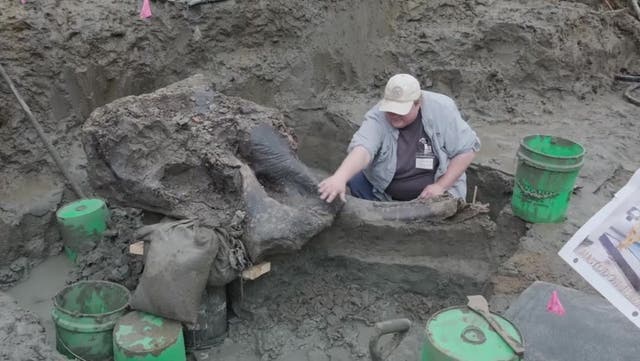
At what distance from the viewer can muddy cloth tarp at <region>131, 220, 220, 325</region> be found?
3.18m

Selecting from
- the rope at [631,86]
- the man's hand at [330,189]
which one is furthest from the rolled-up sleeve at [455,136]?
the rope at [631,86]

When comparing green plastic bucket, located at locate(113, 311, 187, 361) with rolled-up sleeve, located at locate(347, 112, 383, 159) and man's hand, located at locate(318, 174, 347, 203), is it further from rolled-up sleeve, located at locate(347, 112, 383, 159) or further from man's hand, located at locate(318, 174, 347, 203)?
rolled-up sleeve, located at locate(347, 112, 383, 159)

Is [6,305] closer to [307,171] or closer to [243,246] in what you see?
[243,246]

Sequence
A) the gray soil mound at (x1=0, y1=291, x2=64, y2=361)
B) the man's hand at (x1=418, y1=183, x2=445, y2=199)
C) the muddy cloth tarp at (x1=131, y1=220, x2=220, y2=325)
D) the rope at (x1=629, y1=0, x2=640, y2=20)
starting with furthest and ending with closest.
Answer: the rope at (x1=629, y1=0, x2=640, y2=20)
the man's hand at (x1=418, y1=183, x2=445, y2=199)
the muddy cloth tarp at (x1=131, y1=220, x2=220, y2=325)
the gray soil mound at (x1=0, y1=291, x2=64, y2=361)

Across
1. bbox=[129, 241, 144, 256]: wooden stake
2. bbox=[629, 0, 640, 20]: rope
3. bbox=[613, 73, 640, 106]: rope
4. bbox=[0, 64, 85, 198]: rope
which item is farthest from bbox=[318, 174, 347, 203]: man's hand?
bbox=[629, 0, 640, 20]: rope

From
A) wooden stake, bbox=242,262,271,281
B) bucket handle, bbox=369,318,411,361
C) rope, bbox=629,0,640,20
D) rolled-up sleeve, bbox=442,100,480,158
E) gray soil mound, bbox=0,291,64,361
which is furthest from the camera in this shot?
rope, bbox=629,0,640,20

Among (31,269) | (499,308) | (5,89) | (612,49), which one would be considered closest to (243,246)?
(499,308)

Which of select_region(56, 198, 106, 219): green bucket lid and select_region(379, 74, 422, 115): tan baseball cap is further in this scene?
select_region(56, 198, 106, 219): green bucket lid

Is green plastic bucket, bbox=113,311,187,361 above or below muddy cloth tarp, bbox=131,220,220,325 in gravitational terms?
below

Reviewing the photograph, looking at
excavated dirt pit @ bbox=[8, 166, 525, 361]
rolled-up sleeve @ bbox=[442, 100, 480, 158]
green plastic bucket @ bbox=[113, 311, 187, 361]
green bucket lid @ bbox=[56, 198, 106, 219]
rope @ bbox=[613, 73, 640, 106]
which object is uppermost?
rolled-up sleeve @ bbox=[442, 100, 480, 158]

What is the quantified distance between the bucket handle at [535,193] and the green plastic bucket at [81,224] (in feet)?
9.58

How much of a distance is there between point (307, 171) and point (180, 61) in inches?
86.5

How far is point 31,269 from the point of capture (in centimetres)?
430

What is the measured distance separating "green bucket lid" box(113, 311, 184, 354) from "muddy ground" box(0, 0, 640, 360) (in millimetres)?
535
